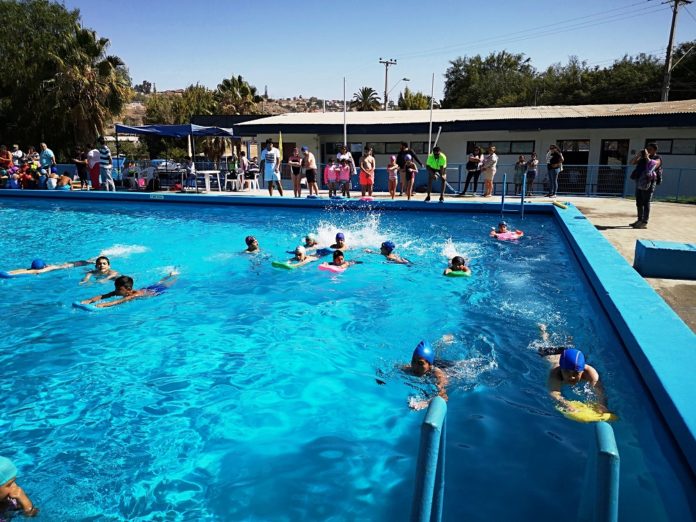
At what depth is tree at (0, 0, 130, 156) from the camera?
2723cm

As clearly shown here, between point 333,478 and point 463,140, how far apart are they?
61.0 feet

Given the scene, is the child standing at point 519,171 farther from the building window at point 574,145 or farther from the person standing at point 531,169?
the building window at point 574,145

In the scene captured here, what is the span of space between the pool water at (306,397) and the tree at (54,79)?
852 inches

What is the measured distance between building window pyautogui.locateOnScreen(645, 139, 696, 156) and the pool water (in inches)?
Answer: 467

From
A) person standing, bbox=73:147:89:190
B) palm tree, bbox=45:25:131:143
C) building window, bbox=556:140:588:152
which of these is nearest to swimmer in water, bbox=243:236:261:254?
person standing, bbox=73:147:89:190

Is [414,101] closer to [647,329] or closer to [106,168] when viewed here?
[106,168]

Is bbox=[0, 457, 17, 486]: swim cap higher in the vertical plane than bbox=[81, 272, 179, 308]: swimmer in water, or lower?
higher

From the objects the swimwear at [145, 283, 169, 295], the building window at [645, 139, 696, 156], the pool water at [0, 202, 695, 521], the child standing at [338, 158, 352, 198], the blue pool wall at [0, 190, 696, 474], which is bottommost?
the pool water at [0, 202, 695, 521]

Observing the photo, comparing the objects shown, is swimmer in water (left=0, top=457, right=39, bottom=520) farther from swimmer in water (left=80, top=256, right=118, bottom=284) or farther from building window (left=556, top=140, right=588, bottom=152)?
building window (left=556, top=140, right=588, bottom=152)

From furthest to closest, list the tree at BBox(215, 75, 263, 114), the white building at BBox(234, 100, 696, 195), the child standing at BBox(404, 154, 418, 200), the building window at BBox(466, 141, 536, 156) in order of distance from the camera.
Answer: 1. the tree at BBox(215, 75, 263, 114)
2. the building window at BBox(466, 141, 536, 156)
3. the white building at BBox(234, 100, 696, 195)
4. the child standing at BBox(404, 154, 418, 200)

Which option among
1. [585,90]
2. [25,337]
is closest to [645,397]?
[25,337]

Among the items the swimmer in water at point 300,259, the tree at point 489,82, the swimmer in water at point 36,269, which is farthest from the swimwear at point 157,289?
the tree at point 489,82

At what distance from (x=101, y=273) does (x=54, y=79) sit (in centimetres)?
2397

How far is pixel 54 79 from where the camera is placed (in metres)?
27.7
